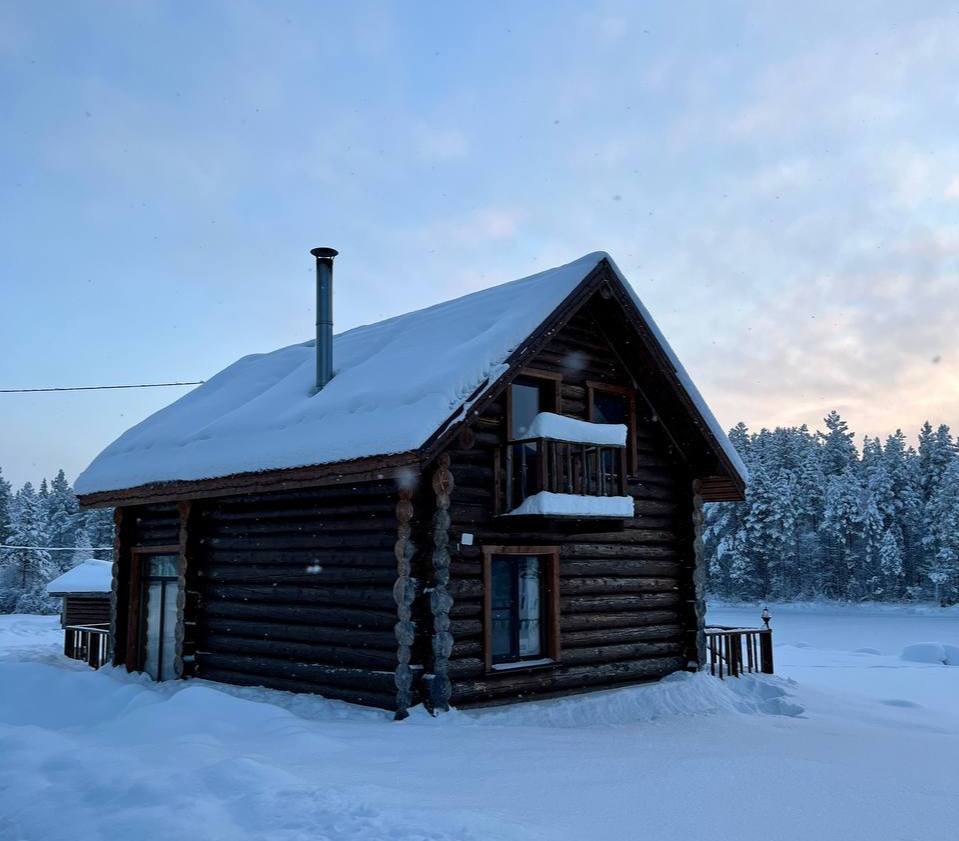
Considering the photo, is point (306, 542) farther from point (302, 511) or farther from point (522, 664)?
point (522, 664)

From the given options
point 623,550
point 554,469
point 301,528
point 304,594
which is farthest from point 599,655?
A: point 301,528

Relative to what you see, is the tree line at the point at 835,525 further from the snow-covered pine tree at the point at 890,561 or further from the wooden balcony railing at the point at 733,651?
the wooden balcony railing at the point at 733,651

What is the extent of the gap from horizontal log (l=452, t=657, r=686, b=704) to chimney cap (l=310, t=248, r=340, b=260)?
26.2 feet

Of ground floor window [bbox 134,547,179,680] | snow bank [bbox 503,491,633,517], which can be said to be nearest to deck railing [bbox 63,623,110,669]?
ground floor window [bbox 134,547,179,680]

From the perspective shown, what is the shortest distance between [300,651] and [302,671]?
292 mm

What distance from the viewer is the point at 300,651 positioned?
1327 centimetres

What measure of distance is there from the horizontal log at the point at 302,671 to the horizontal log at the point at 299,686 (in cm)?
4

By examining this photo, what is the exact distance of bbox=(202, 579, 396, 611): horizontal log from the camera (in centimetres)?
1203

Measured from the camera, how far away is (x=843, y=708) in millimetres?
15117

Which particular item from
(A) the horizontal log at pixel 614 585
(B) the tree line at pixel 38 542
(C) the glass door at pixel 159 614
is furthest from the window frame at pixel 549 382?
(B) the tree line at pixel 38 542

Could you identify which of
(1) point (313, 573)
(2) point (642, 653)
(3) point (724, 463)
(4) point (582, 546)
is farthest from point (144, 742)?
(3) point (724, 463)

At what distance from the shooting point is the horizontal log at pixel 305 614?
39.6 feet

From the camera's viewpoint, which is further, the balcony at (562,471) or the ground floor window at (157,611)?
the ground floor window at (157,611)

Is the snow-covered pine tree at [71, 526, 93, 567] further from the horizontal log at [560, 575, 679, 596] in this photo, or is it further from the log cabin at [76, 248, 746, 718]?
the horizontal log at [560, 575, 679, 596]
